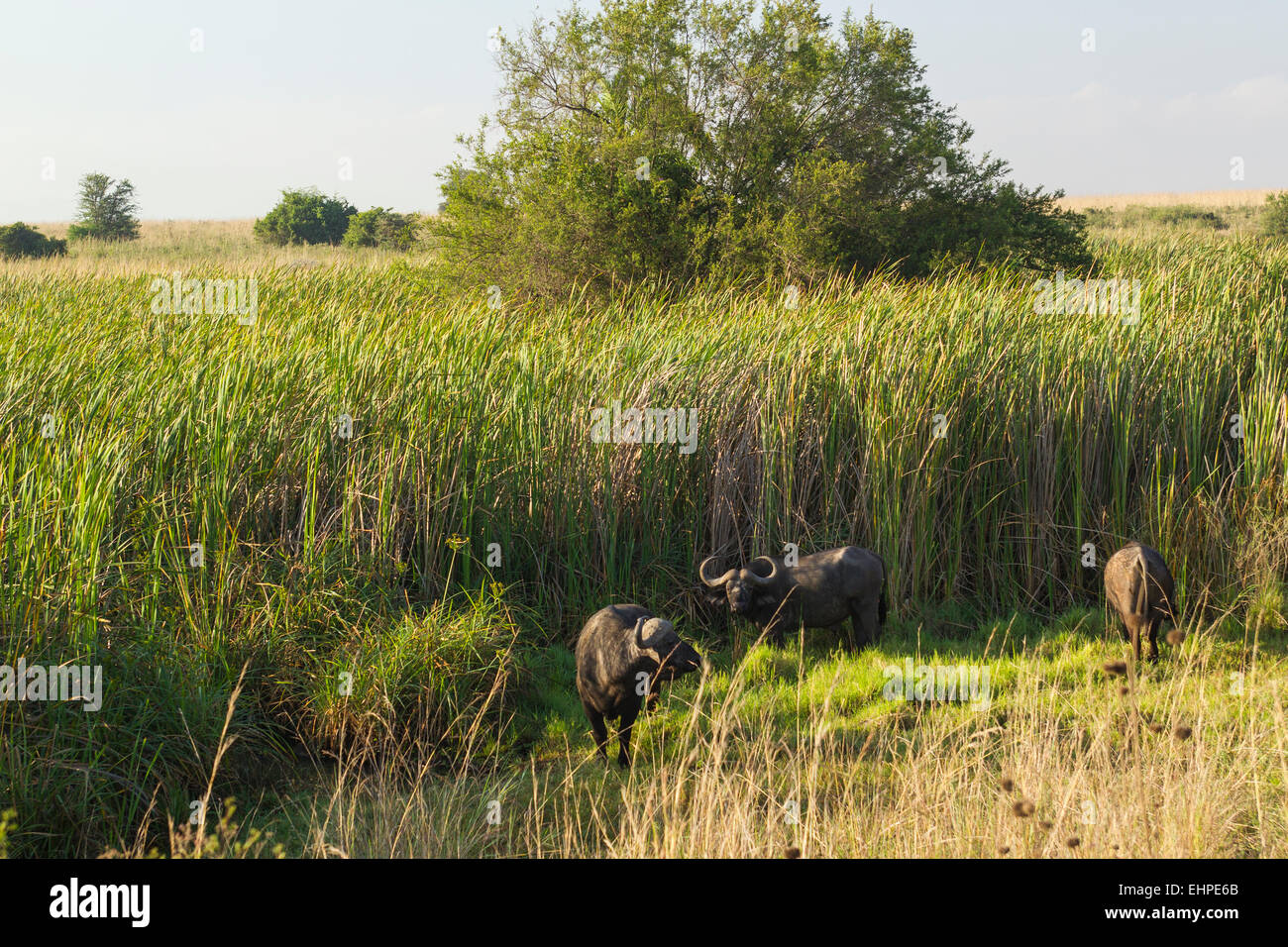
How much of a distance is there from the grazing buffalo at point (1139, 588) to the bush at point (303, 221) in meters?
39.8

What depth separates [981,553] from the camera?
741 cm

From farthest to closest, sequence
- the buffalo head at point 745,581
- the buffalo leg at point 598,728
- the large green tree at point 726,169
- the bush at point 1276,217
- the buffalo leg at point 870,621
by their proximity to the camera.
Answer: the bush at point 1276,217
the large green tree at point 726,169
the buffalo leg at point 870,621
the buffalo head at point 745,581
the buffalo leg at point 598,728

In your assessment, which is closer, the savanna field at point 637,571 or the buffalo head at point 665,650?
the savanna field at point 637,571

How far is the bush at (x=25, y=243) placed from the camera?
3466 centimetres

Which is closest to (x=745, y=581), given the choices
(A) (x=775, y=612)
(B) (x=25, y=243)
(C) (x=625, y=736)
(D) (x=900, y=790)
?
(A) (x=775, y=612)

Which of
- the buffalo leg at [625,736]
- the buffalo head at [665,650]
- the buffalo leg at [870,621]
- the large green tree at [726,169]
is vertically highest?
the large green tree at [726,169]

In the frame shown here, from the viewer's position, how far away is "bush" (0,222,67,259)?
114ft

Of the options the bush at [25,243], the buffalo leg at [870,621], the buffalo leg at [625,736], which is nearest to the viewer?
the buffalo leg at [625,736]

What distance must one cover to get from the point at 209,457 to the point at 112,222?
4221 cm

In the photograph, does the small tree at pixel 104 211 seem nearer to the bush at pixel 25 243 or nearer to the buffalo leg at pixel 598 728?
the bush at pixel 25 243

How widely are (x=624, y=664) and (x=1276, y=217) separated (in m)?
32.4

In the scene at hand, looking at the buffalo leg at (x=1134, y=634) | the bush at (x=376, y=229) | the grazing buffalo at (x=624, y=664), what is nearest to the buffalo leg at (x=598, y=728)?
the grazing buffalo at (x=624, y=664)
